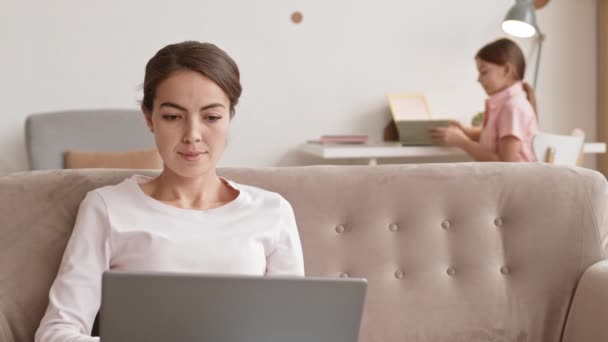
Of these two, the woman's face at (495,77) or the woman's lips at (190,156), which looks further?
the woman's face at (495,77)

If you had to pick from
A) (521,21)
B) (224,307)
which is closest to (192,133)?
(224,307)

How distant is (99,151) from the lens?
3.69 metres

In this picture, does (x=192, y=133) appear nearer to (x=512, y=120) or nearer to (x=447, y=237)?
(x=447, y=237)

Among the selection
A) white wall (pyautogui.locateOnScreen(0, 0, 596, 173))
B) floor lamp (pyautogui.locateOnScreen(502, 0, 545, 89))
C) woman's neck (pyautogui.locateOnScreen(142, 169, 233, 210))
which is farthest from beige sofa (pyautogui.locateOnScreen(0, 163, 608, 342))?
white wall (pyautogui.locateOnScreen(0, 0, 596, 173))

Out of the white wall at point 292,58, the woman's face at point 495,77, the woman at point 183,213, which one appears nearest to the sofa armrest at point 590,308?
the woman at point 183,213

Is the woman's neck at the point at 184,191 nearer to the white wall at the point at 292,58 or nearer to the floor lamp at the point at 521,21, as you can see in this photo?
the white wall at the point at 292,58

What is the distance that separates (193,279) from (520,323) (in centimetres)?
94

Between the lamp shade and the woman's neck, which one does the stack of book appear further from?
the woman's neck

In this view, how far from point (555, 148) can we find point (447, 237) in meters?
1.80

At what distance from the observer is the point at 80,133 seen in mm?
3719

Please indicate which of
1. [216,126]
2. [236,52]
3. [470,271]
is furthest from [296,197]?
[236,52]

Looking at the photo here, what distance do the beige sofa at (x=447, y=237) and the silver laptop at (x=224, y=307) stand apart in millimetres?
655

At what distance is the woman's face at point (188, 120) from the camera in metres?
1.49

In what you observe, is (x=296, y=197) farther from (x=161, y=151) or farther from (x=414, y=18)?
(x=414, y=18)
